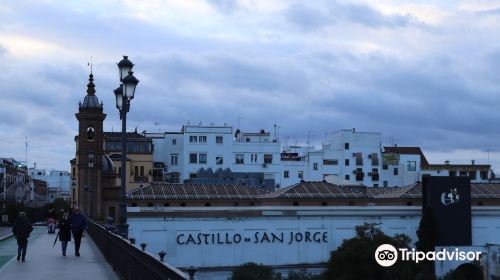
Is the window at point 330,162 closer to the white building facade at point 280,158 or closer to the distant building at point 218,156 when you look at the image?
the white building facade at point 280,158

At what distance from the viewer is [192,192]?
66.6 m

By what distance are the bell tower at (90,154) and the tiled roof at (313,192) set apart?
15.1 m

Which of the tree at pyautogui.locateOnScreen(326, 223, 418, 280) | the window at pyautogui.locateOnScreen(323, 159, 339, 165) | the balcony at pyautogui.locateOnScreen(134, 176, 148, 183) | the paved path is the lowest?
the tree at pyautogui.locateOnScreen(326, 223, 418, 280)

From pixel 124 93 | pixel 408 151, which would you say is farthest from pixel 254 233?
pixel 408 151

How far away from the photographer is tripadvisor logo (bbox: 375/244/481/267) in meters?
48.8

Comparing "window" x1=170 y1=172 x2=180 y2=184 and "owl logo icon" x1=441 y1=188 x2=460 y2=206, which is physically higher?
"window" x1=170 y1=172 x2=180 y2=184

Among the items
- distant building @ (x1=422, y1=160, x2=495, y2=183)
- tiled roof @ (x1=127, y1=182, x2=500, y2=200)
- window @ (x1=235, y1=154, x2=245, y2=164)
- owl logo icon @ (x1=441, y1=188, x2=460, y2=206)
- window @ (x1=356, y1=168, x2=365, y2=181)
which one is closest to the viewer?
owl logo icon @ (x1=441, y1=188, x2=460, y2=206)

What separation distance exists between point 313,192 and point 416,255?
14417 millimetres

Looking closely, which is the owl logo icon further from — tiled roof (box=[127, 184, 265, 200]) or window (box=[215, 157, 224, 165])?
window (box=[215, 157, 224, 165])

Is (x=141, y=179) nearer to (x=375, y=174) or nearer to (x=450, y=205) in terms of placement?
(x=375, y=174)

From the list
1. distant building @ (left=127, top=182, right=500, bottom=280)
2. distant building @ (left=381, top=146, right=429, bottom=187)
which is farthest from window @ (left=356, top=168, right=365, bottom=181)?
distant building @ (left=127, top=182, right=500, bottom=280)

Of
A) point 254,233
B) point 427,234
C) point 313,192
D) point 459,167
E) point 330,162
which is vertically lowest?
point 427,234

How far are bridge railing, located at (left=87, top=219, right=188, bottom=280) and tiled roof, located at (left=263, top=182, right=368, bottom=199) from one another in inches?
1812

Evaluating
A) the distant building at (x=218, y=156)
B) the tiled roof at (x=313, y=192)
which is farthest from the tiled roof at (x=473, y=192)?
the distant building at (x=218, y=156)
